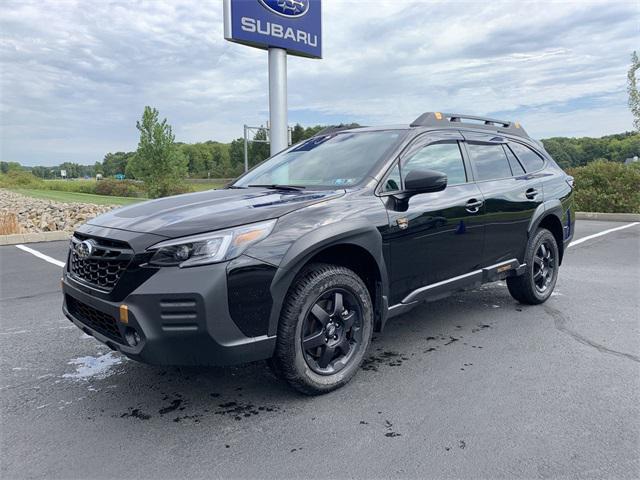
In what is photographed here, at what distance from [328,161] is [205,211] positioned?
1.35 m

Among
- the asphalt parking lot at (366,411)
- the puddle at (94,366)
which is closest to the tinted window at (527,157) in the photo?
the asphalt parking lot at (366,411)

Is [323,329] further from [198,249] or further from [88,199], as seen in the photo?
[88,199]

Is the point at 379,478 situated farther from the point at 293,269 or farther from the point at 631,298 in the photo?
the point at 631,298

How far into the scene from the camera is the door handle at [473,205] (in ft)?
13.6

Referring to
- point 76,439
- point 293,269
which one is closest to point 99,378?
point 76,439

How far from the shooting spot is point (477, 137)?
15.3ft

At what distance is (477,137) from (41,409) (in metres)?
4.09

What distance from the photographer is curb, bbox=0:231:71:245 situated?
10.5 metres

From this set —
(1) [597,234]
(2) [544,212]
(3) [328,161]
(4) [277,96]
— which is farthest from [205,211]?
(4) [277,96]

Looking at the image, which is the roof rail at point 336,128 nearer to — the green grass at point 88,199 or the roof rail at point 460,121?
the roof rail at point 460,121

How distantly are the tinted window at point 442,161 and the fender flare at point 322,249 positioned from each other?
31.0 inches

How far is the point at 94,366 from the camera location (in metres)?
3.76

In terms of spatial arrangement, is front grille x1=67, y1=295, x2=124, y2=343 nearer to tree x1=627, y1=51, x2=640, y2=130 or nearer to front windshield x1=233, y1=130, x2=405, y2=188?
front windshield x1=233, y1=130, x2=405, y2=188

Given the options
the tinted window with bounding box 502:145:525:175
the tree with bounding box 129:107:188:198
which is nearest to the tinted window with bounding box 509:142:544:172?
the tinted window with bounding box 502:145:525:175
